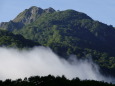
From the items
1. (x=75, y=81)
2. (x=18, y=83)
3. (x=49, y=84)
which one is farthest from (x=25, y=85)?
(x=75, y=81)

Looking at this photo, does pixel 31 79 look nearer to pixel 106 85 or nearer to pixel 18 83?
pixel 18 83

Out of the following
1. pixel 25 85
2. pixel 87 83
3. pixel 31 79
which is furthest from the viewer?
pixel 87 83

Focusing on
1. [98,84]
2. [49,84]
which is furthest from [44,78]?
[98,84]

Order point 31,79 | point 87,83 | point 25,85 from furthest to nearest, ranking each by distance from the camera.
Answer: point 87,83 < point 31,79 < point 25,85

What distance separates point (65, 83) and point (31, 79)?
11.3 m

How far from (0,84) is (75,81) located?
25765 millimetres

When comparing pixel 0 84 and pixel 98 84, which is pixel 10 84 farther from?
pixel 98 84

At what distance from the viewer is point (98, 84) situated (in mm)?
123312

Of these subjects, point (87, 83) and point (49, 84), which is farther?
point (87, 83)

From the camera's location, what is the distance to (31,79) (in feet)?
377

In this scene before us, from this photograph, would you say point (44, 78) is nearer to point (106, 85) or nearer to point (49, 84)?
point (49, 84)

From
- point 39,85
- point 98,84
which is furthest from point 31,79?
point 98,84

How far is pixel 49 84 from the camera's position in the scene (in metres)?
115

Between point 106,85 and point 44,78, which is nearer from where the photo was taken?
point 44,78
